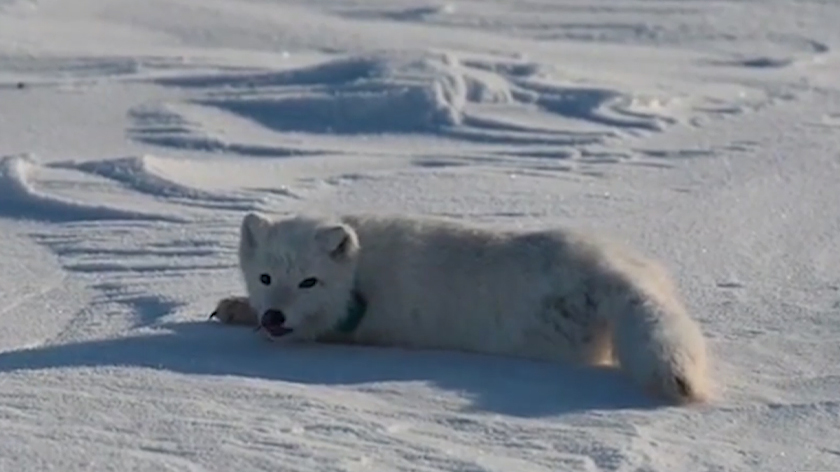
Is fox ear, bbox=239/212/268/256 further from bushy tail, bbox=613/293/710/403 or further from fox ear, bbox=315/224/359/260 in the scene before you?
bushy tail, bbox=613/293/710/403

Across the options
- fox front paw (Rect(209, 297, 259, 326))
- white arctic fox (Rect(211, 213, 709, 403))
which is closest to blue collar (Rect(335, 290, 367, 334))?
white arctic fox (Rect(211, 213, 709, 403))

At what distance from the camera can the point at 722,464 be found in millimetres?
4059

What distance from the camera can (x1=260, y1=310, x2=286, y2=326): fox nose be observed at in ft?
16.5

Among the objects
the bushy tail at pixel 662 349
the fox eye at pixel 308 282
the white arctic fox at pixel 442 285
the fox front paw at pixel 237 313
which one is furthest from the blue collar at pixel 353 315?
the bushy tail at pixel 662 349

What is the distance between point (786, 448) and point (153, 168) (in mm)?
3863

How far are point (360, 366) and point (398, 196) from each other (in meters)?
2.51

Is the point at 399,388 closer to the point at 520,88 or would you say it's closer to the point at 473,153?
the point at 473,153

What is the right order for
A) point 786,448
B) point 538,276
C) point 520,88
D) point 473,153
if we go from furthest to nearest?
point 520,88
point 473,153
point 538,276
point 786,448

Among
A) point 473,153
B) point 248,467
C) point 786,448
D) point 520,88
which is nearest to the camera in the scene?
point 248,467

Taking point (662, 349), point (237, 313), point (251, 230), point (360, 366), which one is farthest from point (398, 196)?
point (662, 349)

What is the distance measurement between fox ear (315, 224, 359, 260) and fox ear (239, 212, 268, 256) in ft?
0.51

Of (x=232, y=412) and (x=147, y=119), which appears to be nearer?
(x=232, y=412)

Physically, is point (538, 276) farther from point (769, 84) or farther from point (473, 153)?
point (769, 84)

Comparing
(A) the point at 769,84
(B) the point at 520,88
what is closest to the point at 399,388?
(B) the point at 520,88
